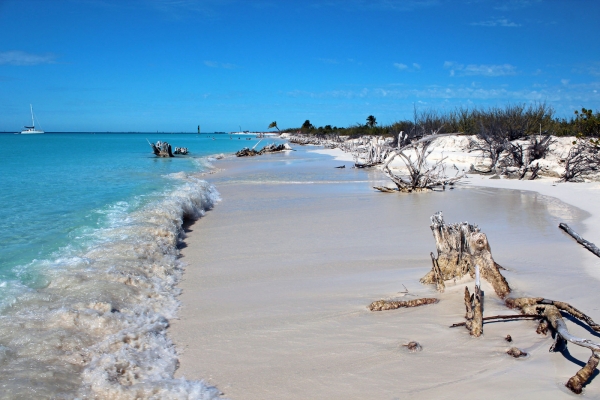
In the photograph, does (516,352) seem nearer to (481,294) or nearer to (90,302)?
(481,294)

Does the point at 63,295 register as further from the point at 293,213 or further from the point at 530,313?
the point at 293,213

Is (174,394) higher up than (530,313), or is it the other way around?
(530,313)

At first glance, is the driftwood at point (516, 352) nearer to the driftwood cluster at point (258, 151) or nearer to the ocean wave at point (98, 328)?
the ocean wave at point (98, 328)

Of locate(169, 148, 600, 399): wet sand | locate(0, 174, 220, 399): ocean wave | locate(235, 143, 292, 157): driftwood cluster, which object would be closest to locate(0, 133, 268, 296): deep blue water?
locate(0, 174, 220, 399): ocean wave

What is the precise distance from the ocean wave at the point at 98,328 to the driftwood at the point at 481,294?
2.08m

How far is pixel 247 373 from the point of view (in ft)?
9.98

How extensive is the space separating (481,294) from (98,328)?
128 inches

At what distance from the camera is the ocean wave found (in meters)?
2.90

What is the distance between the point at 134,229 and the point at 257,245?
2.16 meters

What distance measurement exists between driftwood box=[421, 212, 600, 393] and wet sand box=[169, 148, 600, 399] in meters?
0.10

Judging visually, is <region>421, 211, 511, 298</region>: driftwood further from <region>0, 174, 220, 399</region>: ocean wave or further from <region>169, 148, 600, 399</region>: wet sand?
<region>0, 174, 220, 399</region>: ocean wave

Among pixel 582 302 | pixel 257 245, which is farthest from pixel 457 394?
pixel 257 245

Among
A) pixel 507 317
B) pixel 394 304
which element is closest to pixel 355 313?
pixel 394 304

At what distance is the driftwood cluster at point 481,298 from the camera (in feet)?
9.47
